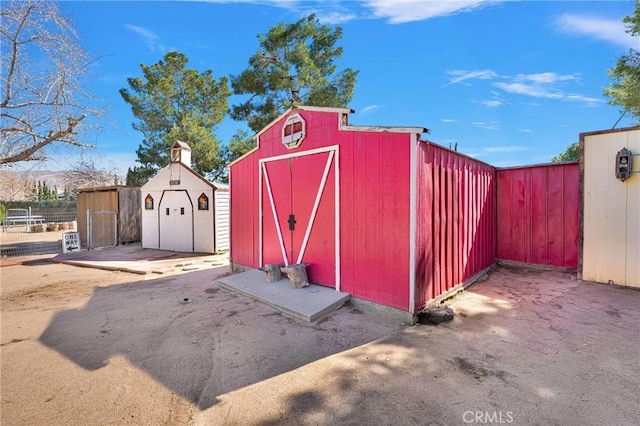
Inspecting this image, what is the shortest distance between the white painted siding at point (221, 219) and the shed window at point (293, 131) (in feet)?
19.3

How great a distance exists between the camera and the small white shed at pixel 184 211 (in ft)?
36.1

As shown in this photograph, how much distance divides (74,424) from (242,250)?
509 centimetres

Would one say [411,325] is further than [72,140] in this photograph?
No

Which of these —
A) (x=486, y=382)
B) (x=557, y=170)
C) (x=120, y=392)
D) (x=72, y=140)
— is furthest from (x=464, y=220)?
(x=72, y=140)

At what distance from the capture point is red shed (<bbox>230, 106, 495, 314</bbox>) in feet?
13.5

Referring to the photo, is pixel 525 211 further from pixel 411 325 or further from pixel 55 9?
pixel 55 9

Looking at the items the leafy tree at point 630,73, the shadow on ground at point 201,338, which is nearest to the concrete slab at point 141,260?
the shadow on ground at point 201,338

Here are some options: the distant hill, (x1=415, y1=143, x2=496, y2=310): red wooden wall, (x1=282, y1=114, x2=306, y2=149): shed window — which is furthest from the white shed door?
(x1=415, y1=143, x2=496, y2=310): red wooden wall

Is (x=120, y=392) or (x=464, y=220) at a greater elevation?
(x=464, y=220)

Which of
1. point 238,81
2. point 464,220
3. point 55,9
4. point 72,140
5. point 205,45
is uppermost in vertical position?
point 238,81

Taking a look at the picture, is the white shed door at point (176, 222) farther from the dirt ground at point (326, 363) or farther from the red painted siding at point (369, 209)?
the red painted siding at point (369, 209)

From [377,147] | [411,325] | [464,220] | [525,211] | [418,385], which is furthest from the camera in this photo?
[525,211]

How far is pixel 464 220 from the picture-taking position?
5.51 metres

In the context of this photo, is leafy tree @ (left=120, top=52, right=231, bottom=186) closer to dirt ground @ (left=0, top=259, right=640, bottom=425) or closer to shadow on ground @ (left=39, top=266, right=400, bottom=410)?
shadow on ground @ (left=39, top=266, right=400, bottom=410)
